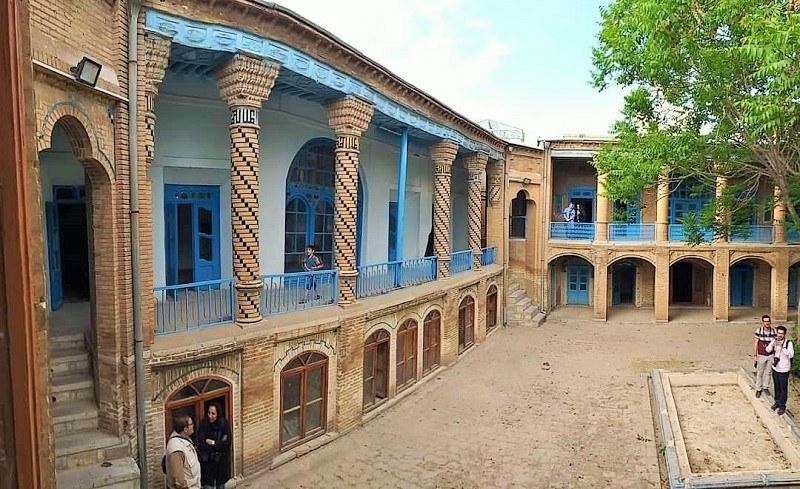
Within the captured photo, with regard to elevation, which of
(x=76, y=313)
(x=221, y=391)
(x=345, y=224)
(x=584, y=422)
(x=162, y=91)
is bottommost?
(x=584, y=422)

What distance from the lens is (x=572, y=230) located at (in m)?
23.0

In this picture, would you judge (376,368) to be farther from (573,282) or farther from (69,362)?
(573,282)

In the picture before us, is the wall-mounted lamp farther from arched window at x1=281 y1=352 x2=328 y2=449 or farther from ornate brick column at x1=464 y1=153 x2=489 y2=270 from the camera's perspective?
ornate brick column at x1=464 y1=153 x2=489 y2=270

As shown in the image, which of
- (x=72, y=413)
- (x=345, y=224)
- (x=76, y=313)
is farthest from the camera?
(x=345, y=224)

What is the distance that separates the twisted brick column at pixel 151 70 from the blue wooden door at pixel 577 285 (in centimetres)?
2067

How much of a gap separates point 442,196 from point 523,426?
6.70 meters

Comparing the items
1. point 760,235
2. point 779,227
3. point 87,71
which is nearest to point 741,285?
point 760,235

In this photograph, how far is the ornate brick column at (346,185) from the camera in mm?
10852

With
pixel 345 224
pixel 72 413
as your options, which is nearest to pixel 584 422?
pixel 345 224

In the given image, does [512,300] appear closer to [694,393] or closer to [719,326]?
[719,326]

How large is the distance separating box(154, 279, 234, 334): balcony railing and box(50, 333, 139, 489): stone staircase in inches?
45.7

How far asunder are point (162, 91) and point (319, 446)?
682 centimetres

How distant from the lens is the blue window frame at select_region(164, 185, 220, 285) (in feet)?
35.0

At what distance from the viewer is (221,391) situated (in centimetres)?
822
